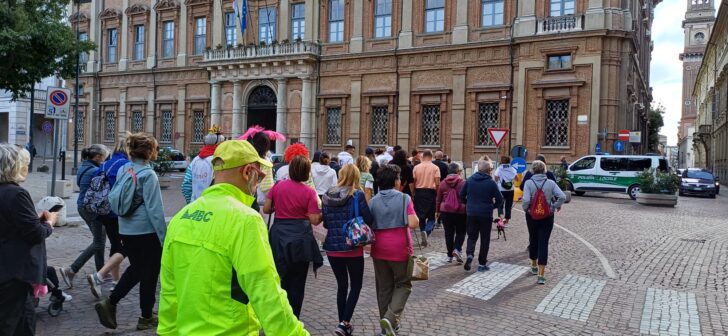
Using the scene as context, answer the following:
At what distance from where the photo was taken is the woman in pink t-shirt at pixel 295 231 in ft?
17.2

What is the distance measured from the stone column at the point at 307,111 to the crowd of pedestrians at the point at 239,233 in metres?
23.3

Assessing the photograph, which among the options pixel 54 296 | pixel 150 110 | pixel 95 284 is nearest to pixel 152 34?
pixel 150 110

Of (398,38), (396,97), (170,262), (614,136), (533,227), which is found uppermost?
(398,38)

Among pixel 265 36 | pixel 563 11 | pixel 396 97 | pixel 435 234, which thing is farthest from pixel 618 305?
pixel 265 36

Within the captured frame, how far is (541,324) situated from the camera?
6.08 metres

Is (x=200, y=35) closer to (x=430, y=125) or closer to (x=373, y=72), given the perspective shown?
(x=373, y=72)

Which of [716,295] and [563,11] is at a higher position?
[563,11]

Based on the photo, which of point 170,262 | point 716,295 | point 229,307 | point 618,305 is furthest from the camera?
point 716,295

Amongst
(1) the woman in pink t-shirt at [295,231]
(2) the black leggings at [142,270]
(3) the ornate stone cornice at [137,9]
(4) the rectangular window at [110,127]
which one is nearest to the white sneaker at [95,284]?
(2) the black leggings at [142,270]

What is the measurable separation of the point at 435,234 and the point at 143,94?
113 ft

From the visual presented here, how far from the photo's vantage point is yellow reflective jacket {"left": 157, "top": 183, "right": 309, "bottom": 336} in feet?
7.24

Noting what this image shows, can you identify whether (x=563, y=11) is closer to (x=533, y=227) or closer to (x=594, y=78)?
(x=594, y=78)

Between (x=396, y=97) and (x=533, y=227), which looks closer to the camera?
(x=533, y=227)

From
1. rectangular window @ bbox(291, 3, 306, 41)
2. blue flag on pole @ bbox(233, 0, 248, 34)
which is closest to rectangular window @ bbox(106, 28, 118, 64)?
blue flag on pole @ bbox(233, 0, 248, 34)
